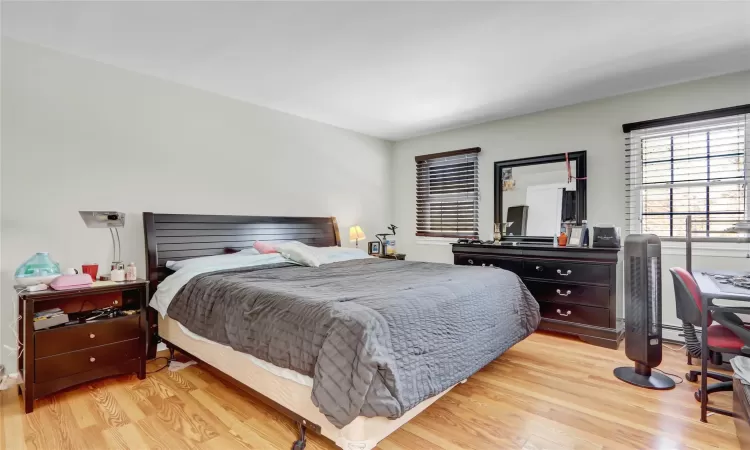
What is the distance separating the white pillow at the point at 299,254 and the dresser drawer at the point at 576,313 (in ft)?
7.72

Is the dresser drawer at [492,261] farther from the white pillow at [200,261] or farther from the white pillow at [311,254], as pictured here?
the white pillow at [200,261]

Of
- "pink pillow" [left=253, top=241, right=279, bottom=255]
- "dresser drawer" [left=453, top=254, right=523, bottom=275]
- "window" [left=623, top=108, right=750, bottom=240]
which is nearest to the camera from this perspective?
"window" [left=623, top=108, right=750, bottom=240]

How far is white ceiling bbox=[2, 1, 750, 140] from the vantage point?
85.6 inches

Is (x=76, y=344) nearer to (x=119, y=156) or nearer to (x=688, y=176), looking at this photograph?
(x=119, y=156)

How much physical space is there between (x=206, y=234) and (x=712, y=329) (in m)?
3.91

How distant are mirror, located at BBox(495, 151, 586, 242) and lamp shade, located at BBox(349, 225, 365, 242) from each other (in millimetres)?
1735

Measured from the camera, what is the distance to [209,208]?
11.5 ft

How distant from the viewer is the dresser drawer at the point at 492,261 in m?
3.81

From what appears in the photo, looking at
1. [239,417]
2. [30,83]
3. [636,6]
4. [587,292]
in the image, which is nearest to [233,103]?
[30,83]

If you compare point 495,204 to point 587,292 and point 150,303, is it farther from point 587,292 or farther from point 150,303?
point 150,303

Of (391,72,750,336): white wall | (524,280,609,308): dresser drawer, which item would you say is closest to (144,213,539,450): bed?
(524,280,609,308): dresser drawer

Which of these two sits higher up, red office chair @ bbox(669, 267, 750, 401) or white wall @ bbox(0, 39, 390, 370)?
white wall @ bbox(0, 39, 390, 370)

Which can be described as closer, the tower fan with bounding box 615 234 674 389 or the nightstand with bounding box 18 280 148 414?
the nightstand with bounding box 18 280 148 414

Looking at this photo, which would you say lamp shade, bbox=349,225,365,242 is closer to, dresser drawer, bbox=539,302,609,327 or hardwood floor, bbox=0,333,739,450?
dresser drawer, bbox=539,302,609,327
